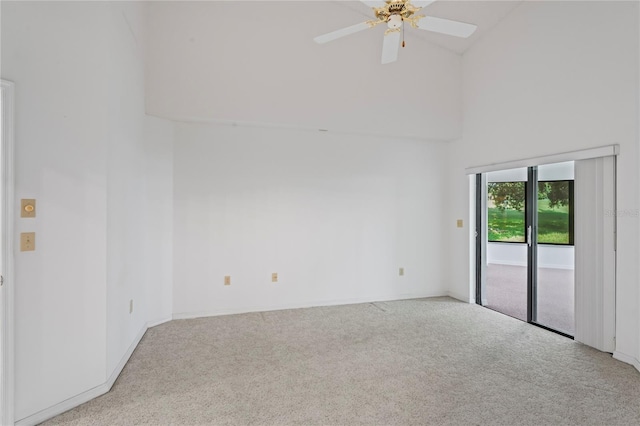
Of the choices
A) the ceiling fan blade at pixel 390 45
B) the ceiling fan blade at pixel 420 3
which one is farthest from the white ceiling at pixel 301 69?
the ceiling fan blade at pixel 420 3

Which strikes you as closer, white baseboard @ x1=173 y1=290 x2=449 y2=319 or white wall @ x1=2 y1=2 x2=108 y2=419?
white wall @ x1=2 y1=2 x2=108 y2=419

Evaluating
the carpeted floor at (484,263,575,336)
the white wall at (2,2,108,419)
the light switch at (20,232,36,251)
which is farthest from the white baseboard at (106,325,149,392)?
the carpeted floor at (484,263,575,336)

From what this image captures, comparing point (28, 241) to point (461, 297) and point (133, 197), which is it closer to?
point (133, 197)

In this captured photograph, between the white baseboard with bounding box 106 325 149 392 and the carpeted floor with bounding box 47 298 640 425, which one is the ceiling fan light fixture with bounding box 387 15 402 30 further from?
the white baseboard with bounding box 106 325 149 392

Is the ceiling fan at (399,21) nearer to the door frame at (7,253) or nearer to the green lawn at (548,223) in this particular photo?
the door frame at (7,253)

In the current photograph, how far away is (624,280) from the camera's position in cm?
301

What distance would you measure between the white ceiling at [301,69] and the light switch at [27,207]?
196cm

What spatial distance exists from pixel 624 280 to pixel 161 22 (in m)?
5.32

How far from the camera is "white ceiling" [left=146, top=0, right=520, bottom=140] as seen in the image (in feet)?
12.6

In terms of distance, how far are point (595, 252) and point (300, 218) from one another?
3.24 m

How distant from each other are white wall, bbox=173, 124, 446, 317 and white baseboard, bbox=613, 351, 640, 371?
238cm

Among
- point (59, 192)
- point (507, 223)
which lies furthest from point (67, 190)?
point (507, 223)

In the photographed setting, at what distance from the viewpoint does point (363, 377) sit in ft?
8.86

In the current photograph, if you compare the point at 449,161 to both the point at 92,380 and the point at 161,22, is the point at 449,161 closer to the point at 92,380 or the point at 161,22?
the point at 161,22
